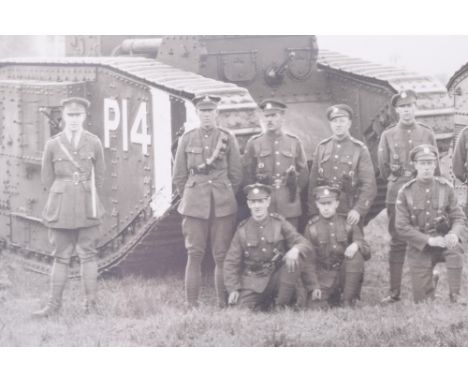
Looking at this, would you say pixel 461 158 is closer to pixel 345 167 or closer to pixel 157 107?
pixel 345 167


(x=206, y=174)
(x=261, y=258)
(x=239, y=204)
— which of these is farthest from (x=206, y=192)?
(x=261, y=258)

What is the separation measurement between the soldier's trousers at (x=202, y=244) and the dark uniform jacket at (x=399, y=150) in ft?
4.64

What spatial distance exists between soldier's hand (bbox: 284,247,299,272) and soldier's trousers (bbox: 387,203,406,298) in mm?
1118

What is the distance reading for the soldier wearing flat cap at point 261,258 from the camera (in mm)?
8398

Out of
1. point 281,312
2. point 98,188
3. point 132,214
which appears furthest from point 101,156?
point 281,312

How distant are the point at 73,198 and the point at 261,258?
1.63 meters

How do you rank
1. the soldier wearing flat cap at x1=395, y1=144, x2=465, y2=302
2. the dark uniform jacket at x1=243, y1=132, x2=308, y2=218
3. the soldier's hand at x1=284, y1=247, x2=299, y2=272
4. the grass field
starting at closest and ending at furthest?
the grass field, the soldier's hand at x1=284, y1=247, x2=299, y2=272, the soldier wearing flat cap at x1=395, y1=144, x2=465, y2=302, the dark uniform jacket at x1=243, y1=132, x2=308, y2=218

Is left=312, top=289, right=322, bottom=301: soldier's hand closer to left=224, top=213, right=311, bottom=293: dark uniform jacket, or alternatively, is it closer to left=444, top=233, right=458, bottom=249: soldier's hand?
left=224, top=213, right=311, bottom=293: dark uniform jacket

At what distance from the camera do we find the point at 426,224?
8422 millimetres

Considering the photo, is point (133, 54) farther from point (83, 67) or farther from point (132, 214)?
point (132, 214)

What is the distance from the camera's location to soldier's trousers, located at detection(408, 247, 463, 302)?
331 inches

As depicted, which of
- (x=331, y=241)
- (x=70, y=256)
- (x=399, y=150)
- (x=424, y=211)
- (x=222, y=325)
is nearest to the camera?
(x=222, y=325)

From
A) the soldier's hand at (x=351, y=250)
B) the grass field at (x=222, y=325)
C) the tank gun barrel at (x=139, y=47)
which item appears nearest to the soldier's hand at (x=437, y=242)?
the grass field at (x=222, y=325)

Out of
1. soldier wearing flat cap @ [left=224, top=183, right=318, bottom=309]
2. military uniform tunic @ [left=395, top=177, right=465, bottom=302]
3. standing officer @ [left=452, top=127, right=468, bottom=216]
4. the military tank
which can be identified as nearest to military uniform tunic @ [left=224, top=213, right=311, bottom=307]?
soldier wearing flat cap @ [left=224, top=183, right=318, bottom=309]
